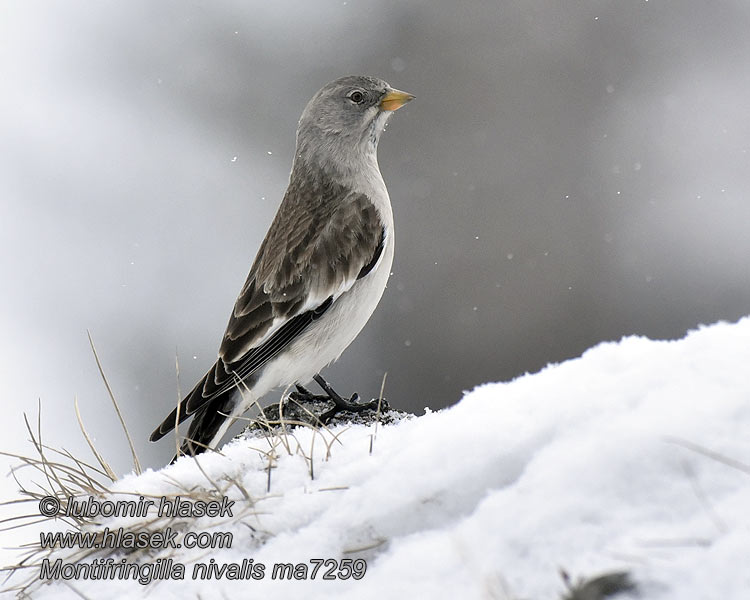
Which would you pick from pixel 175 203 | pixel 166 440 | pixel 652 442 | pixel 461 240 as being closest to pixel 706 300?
pixel 461 240

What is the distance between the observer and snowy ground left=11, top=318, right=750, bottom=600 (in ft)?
5.91

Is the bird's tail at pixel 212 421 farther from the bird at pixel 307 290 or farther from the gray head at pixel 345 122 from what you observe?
the gray head at pixel 345 122

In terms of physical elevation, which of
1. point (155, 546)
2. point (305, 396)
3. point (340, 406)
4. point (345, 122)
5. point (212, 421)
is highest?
point (345, 122)

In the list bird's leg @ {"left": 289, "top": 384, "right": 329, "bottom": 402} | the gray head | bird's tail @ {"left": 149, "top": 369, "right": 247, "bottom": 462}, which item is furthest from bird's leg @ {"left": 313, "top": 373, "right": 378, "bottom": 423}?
the gray head

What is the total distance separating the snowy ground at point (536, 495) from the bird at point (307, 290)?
1.56m

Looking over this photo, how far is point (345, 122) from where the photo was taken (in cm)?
525

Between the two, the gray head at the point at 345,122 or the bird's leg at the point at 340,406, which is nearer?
the bird's leg at the point at 340,406

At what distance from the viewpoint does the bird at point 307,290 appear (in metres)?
4.30

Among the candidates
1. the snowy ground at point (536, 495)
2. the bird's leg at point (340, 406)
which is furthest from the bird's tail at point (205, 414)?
the snowy ground at point (536, 495)

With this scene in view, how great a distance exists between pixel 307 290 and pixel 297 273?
106 mm

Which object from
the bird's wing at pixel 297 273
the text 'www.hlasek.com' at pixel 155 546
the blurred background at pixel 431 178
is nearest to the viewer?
the text 'www.hlasek.com' at pixel 155 546

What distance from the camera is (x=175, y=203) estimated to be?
15516mm

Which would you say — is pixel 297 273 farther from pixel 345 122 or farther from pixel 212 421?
pixel 345 122

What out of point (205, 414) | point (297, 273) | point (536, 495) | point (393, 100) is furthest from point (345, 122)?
point (536, 495)
